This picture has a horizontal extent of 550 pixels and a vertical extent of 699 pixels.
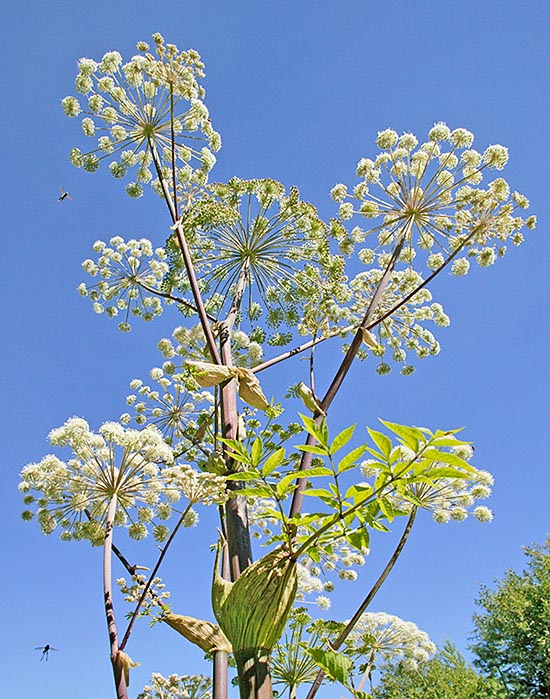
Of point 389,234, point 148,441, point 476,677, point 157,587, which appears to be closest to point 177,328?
point 148,441

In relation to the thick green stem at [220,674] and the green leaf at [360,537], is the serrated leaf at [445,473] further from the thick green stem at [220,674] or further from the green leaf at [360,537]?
the thick green stem at [220,674]

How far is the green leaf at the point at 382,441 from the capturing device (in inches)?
61.7

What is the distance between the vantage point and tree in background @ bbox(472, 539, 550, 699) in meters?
24.1

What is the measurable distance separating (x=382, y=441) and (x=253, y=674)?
85cm

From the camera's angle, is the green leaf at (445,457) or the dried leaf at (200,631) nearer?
the green leaf at (445,457)

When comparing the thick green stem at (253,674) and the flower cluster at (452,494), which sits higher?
the flower cluster at (452,494)

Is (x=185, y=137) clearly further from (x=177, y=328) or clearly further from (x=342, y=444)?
(x=342, y=444)

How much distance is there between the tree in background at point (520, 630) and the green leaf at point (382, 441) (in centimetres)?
2649

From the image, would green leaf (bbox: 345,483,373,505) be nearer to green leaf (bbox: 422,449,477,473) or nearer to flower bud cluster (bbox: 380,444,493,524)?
green leaf (bbox: 422,449,477,473)

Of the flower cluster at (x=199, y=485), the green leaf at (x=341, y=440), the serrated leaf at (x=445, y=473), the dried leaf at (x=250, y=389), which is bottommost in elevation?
the serrated leaf at (x=445, y=473)

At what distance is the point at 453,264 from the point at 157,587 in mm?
4337

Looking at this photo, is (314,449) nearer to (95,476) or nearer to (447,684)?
(95,476)

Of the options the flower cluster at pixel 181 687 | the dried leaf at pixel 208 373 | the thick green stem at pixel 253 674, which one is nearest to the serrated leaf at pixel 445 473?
the thick green stem at pixel 253 674

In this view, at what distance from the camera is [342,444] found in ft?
5.60
